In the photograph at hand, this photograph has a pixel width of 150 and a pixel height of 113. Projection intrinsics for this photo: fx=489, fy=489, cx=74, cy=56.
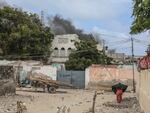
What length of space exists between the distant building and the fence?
20.9 metres

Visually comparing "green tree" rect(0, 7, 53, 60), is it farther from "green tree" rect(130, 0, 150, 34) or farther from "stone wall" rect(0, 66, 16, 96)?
"green tree" rect(130, 0, 150, 34)

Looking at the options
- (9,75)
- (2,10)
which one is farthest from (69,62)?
(9,75)

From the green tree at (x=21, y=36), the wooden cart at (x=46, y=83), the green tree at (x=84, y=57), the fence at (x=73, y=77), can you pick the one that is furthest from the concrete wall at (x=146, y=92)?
the green tree at (x=21, y=36)

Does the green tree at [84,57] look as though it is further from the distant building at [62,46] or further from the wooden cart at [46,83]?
the wooden cart at [46,83]

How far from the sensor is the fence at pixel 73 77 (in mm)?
54750

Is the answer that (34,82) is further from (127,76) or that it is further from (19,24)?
(19,24)

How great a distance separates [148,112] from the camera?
2059 centimetres

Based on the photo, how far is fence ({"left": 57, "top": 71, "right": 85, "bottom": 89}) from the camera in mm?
54750

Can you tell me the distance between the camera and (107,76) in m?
52.2

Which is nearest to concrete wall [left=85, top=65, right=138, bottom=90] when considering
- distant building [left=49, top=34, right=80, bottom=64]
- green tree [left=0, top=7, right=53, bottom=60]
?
green tree [left=0, top=7, right=53, bottom=60]

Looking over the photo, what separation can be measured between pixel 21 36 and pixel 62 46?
1409 cm

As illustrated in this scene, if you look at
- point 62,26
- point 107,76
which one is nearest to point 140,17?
point 107,76

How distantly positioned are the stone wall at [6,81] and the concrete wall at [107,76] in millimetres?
15986

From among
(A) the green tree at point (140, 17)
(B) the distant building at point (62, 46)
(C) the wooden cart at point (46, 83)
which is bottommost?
(C) the wooden cart at point (46, 83)
